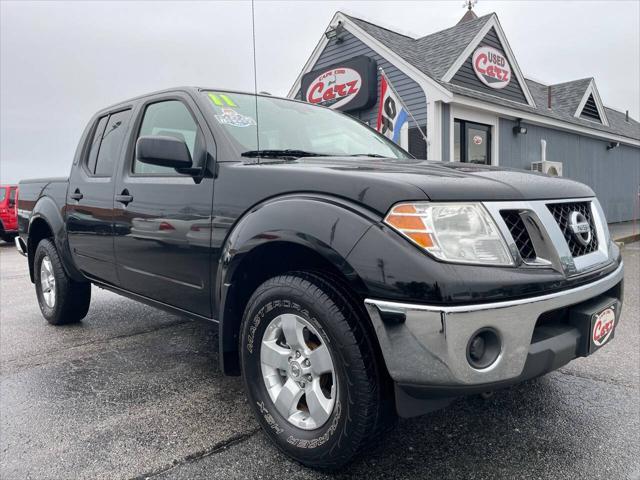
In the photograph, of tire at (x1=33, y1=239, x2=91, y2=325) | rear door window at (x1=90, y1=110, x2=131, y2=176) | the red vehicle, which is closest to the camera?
rear door window at (x1=90, y1=110, x2=131, y2=176)

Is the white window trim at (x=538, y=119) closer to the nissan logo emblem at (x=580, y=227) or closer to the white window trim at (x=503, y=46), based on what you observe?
the white window trim at (x=503, y=46)

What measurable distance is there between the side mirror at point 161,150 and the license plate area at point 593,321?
6.21 ft

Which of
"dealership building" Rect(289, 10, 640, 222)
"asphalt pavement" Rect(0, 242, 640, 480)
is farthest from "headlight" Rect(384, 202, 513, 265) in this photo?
"dealership building" Rect(289, 10, 640, 222)

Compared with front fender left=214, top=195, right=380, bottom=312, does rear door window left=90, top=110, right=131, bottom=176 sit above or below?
above

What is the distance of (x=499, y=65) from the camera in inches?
460

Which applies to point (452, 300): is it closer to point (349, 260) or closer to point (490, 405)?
point (349, 260)

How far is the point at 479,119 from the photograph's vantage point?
34.3ft

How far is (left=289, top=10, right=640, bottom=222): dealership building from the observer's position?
9758mm

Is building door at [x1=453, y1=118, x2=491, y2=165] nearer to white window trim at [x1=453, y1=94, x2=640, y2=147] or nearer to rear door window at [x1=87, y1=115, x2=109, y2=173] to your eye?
white window trim at [x1=453, y1=94, x2=640, y2=147]

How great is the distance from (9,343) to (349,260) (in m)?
3.42

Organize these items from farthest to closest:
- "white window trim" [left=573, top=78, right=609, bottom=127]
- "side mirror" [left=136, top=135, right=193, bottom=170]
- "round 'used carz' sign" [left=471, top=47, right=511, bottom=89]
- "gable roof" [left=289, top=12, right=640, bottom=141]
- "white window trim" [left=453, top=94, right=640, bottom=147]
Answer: "white window trim" [left=573, top=78, right=609, bottom=127]
"round 'used carz' sign" [left=471, top=47, right=511, bottom=89]
"gable roof" [left=289, top=12, right=640, bottom=141]
"white window trim" [left=453, top=94, right=640, bottom=147]
"side mirror" [left=136, top=135, right=193, bottom=170]

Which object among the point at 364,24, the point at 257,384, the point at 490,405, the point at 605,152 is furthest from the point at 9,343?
the point at 605,152

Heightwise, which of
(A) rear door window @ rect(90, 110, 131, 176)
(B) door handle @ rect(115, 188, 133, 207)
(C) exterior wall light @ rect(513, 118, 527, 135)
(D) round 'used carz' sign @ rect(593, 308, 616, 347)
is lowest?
(D) round 'used carz' sign @ rect(593, 308, 616, 347)

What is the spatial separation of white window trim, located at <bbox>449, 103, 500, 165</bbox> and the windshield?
6.81 metres
